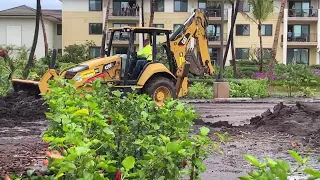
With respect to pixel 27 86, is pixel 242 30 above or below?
above

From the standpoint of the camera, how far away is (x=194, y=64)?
21.7 meters

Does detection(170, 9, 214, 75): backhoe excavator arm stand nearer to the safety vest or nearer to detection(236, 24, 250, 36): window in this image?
the safety vest

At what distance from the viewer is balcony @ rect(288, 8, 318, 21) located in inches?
2394

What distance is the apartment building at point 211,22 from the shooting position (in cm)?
6022

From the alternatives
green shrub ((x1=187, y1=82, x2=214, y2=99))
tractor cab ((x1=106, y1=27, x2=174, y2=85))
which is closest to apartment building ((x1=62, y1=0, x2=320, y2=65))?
green shrub ((x1=187, y1=82, x2=214, y2=99))

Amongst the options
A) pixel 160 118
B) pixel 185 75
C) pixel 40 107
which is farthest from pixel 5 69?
pixel 160 118

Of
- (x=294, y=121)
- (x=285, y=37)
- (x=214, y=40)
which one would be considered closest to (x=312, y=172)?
(x=294, y=121)

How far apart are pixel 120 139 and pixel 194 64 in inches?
657

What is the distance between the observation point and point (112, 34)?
60.1 feet

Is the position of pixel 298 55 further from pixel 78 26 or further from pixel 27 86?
pixel 27 86

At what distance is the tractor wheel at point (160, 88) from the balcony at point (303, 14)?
4563 centimetres

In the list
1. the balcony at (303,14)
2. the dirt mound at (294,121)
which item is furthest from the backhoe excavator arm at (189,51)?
the balcony at (303,14)

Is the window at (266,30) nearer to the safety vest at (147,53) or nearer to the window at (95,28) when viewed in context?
the window at (95,28)

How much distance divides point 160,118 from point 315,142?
6913 millimetres
